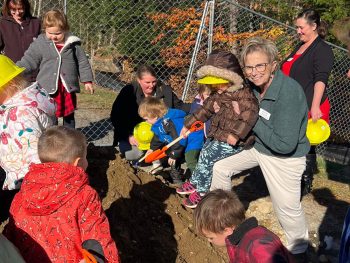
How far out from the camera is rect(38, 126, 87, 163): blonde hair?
2.72 m

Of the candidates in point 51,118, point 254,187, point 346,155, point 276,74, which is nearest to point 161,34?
point 254,187

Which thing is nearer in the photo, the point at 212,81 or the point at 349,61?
the point at 212,81

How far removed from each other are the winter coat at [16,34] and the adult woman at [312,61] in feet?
9.74

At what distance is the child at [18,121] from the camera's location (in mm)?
3270

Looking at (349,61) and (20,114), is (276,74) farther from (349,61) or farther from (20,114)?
(349,61)

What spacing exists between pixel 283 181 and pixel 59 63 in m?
2.68

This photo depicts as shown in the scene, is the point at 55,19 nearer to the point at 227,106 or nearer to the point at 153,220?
the point at 227,106

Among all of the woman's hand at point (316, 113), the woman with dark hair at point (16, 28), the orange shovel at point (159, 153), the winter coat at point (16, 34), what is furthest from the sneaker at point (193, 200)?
the winter coat at point (16, 34)

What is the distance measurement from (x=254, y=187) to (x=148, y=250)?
107 inches

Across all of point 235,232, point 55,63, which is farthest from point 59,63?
point 235,232

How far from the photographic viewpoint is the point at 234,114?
4301 millimetres

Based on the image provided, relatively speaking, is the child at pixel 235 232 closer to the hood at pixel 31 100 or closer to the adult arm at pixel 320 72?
the hood at pixel 31 100

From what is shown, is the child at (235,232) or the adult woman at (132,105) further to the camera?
the adult woman at (132,105)

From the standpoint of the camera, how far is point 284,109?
3965 millimetres
